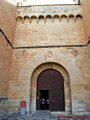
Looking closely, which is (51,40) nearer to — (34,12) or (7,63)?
(34,12)

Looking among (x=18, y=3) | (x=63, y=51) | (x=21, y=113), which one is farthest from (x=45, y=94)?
(x=18, y=3)

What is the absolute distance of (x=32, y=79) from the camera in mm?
7723

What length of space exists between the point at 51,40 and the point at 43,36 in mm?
486

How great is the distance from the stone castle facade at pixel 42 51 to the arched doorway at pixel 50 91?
219mm

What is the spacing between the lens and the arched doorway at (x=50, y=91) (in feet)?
24.5

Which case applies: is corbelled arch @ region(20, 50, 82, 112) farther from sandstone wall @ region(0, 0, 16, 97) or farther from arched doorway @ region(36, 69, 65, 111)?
sandstone wall @ region(0, 0, 16, 97)

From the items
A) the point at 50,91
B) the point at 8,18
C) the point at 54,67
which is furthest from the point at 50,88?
the point at 8,18

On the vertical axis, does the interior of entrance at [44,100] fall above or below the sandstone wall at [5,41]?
below

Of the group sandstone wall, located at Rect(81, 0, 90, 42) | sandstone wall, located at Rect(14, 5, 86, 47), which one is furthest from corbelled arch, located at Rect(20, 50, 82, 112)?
sandstone wall, located at Rect(81, 0, 90, 42)

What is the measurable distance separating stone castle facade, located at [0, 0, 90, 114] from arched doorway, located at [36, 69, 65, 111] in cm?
22

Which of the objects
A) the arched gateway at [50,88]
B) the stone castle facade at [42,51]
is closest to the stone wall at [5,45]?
the stone castle facade at [42,51]

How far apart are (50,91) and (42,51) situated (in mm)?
2051

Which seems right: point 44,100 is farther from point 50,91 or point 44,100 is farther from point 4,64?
point 4,64

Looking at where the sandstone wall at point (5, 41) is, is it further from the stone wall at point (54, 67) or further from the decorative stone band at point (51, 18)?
the decorative stone band at point (51, 18)
